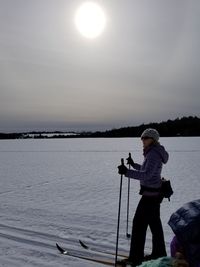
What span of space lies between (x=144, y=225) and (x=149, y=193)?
44 cm

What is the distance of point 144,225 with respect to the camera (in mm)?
4863

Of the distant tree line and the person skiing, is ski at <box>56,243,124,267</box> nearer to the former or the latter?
the person skiing

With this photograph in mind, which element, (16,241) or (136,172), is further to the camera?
(16,241)

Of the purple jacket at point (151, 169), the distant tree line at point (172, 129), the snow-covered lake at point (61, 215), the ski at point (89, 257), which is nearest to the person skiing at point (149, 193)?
the purple jacket at point (151, 169)

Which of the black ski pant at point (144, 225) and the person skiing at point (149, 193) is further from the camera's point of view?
the black ski pant at point (144, 225)

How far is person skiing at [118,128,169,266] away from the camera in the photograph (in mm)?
4680

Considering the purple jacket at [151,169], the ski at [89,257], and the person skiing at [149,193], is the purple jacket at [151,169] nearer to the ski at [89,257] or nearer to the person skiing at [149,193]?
the person skiing at [149,193]

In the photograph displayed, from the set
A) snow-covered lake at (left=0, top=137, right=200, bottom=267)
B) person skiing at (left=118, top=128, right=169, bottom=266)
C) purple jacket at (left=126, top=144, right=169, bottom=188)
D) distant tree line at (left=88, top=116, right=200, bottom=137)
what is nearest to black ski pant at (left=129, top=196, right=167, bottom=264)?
person skiing at (left=118, top=128, right=169, bottom=266)

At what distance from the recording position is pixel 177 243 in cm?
229

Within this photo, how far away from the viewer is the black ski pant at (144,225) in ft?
15.8

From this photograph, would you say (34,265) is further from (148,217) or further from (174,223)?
(174,223)

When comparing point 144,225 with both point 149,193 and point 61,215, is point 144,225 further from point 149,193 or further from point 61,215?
point 61,215

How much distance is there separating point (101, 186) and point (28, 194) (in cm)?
248

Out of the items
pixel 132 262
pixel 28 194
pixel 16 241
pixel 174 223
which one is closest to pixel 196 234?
pixel 174 223
